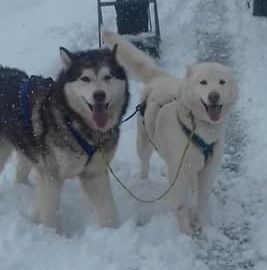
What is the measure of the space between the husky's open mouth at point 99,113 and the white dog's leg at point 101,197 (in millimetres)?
443

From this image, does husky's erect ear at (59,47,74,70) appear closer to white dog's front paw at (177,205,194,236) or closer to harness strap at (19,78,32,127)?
harness strap at (19,78,32,127)

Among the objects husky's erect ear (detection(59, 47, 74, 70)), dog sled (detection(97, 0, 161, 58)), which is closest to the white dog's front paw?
husky's erect ear (detection(59, 47, 74, 70))

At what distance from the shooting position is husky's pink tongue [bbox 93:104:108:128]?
→ 12.7ft

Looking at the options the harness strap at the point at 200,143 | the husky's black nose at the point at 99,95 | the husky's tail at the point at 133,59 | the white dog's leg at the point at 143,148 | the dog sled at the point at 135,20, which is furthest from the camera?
the dog sled at the point at 135,20

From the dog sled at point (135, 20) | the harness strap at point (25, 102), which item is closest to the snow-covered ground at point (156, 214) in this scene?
the dog sled at point (135, 20)

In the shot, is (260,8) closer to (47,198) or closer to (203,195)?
(203,195)

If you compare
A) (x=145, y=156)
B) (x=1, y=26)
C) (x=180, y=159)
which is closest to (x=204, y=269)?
(x=180, y=159)

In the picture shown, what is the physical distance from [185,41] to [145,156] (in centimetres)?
409

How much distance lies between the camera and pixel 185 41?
888 centimetres

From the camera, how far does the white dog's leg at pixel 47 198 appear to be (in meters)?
4.16

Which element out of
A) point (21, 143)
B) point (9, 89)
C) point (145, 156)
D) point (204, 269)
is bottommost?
point (204, 269)

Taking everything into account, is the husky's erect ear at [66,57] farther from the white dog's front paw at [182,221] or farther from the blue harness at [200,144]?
the white dog's front paw at [182,221]

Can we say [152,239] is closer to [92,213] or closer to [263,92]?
[92,213]

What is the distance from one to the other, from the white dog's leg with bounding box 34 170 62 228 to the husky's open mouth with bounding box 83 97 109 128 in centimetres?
54
